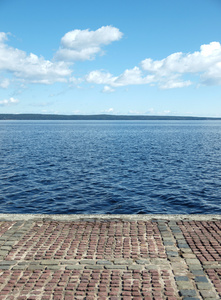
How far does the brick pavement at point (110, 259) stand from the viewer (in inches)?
224

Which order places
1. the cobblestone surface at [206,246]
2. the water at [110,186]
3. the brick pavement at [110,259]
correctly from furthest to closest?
the water at [110,186]
the cobblestone surface at [206,246]
the brick pavement at [110,259]

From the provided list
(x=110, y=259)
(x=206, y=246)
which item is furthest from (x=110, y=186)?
(x=110, y=259)

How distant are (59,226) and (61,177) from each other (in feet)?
43.0

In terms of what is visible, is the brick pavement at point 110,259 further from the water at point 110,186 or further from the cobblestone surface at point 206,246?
the water at point 110,186

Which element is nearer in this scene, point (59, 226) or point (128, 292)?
point (128, 292)

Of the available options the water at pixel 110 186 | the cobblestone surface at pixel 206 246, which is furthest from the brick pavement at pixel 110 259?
the water at pixel 110 186

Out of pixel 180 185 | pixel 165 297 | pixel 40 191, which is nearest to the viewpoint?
pixel 165 297

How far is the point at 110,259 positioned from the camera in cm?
699

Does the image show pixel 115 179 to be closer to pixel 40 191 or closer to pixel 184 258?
pixel 40 191

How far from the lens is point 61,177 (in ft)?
72.7

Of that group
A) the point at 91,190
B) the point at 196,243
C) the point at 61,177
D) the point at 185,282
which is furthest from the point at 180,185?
the point at 185,282

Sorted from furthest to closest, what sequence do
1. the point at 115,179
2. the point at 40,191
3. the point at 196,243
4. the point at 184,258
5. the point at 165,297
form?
the point at 115,179 → the point at 40,191 → the point at 196,243 → the point at 184,258 → the point at 165,297

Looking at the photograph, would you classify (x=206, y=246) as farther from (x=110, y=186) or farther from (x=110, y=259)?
(x=110, y=186)

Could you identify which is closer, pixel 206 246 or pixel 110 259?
pixel 110 259
